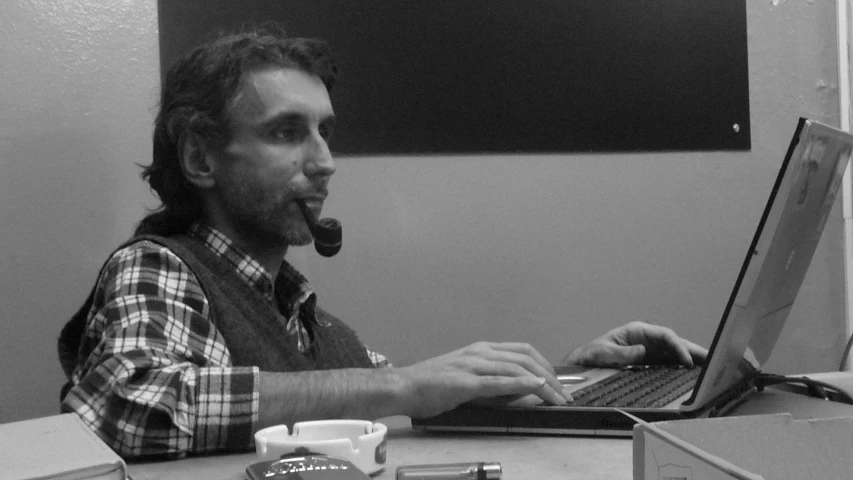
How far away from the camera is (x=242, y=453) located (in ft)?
2.91

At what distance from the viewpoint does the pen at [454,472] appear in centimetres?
62

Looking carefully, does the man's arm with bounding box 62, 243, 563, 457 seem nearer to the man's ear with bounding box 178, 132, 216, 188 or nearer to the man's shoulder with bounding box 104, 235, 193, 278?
the man's shoulder with bounding box 104, 235, 193, 278

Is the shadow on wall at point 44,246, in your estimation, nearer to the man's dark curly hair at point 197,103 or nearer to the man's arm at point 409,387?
the man's dark curly hair at point 197,103

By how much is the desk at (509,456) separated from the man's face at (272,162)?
50 cm

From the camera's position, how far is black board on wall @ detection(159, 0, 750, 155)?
5.35 feet

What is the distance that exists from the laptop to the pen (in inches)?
9.4

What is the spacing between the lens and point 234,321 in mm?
1164

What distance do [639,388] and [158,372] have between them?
0.56 metres

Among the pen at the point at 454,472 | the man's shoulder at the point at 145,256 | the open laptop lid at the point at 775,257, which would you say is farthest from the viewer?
the man's shoulder at the point at 145,256

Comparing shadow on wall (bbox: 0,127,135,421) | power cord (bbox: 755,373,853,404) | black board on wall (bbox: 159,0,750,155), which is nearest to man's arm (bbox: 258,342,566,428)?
power cord (bbox: 755,373,853,404)

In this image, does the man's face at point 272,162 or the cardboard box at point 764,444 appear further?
the man's face at point 272,162

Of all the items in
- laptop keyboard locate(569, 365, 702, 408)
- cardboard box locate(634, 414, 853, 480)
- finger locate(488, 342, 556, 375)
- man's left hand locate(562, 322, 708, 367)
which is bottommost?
man's left hand locate(562, 322, 708, 367)

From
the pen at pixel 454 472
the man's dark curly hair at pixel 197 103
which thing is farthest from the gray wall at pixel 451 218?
the pen at pixel 454 472

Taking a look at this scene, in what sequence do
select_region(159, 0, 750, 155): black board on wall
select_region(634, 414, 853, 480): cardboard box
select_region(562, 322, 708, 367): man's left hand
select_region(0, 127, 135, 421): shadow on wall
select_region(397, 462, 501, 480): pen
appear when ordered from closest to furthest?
select_region(634, 414, 853, 480): cardboard box, select_region(397, 462, 501, 480): pen, select_region(562, 322, 708, 367): man's left hand, select_region(0, 127, 135, 421): shadow on wall, select_region(159, 0, 750, 155): black board on wall
